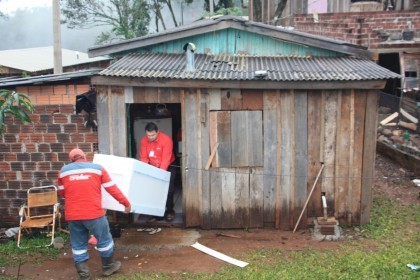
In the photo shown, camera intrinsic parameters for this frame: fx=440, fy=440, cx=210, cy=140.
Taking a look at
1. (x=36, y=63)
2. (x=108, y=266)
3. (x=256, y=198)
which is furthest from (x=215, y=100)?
→ (x=36, y=63)

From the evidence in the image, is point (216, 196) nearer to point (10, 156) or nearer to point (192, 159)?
point (192, 159)

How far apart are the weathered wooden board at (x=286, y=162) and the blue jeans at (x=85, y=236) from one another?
313 cm

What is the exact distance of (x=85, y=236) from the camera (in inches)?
236

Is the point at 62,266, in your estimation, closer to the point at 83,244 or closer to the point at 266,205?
the point at 83,244

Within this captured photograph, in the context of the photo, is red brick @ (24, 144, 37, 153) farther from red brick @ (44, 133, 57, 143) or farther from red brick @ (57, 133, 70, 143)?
red brick @ (57, 133, 70, 143)

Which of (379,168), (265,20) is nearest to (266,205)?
(379,168)

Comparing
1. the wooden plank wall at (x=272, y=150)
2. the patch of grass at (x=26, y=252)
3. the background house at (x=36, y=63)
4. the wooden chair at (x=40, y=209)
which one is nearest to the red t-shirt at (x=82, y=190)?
the patch of grass at (x=26, y=252)

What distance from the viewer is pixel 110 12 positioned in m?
32.6

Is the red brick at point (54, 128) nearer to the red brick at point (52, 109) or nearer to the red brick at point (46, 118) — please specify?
the red brick at point (46, 118)

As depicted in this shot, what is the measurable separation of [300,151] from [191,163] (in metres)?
1.89

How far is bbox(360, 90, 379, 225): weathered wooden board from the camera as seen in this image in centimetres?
741

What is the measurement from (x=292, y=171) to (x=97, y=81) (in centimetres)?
362

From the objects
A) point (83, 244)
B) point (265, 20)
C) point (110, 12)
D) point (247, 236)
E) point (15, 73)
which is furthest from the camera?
point (110, 12)

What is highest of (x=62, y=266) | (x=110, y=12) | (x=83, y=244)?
(x=110, y=12)
